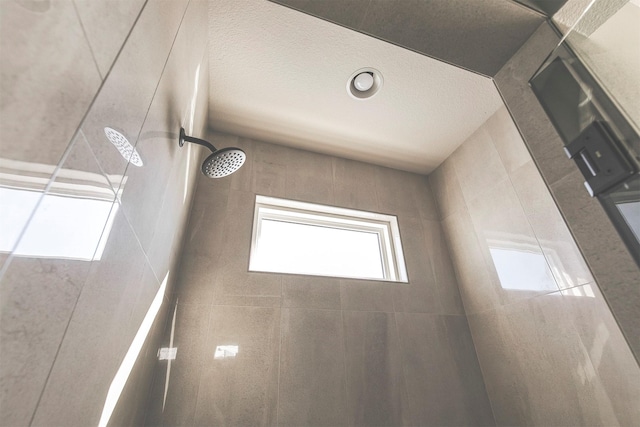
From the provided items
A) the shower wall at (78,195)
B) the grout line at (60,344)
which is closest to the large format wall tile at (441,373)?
the shower wall at (78,195)

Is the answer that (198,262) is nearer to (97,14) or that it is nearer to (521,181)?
(97,14)

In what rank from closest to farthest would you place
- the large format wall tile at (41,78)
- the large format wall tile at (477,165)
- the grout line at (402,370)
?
the large format wall tile at (41,78) < the grout line at (402,370) < the large format wall tile at (477,165)

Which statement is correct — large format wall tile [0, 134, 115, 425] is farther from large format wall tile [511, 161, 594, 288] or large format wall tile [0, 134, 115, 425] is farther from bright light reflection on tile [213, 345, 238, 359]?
large format wall tile [511, 161, 594, 288]

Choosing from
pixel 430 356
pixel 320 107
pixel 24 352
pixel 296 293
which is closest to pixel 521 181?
pixel 430 356

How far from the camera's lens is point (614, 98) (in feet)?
1.53

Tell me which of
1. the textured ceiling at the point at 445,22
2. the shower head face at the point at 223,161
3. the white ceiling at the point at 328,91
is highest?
the white ceiling at the point at 328,91

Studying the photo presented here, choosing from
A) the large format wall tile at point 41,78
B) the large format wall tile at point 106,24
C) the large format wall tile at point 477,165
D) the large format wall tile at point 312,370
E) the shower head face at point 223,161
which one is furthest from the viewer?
the large format wall tile at point 477,165

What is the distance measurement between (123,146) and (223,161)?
1.46ft

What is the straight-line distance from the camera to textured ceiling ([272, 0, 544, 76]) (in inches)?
24.3

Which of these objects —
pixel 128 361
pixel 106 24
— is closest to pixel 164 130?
pixel 106 24

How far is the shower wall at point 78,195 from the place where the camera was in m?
0.28

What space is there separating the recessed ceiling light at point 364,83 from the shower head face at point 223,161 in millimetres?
825

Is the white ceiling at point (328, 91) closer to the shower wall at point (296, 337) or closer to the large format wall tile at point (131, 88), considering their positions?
the shower wall at point (296, 337)

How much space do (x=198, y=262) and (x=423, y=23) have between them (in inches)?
51.2
